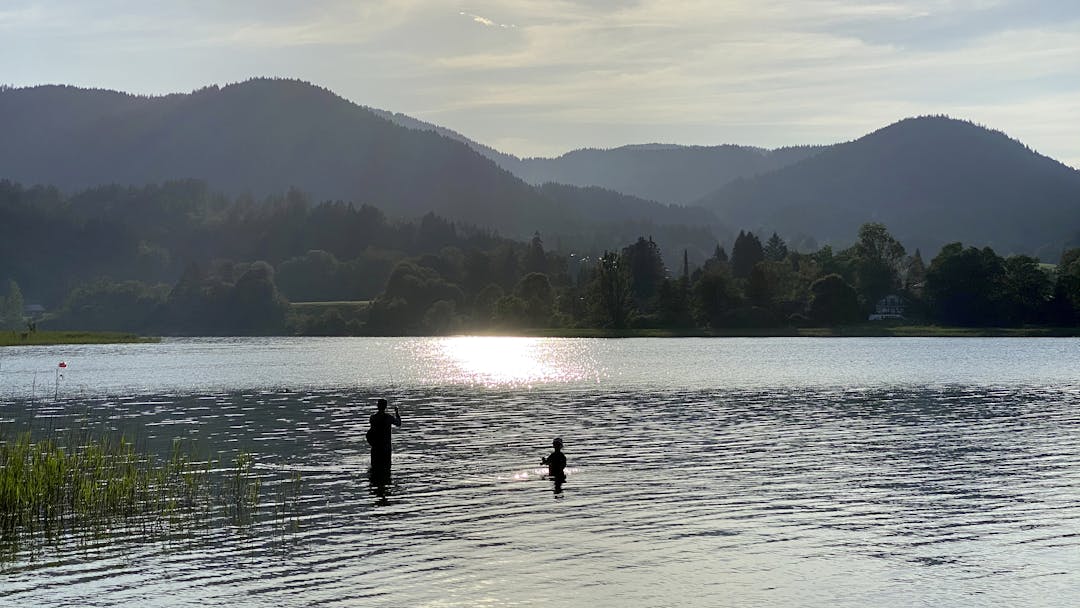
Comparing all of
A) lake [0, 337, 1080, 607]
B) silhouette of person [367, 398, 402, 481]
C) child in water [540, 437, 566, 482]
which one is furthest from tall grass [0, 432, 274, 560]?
child in water [540, 437, 566, 482]

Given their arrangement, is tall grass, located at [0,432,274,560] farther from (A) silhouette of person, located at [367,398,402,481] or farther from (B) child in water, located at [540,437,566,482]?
(B) child in water, located at [540,437,566,482]

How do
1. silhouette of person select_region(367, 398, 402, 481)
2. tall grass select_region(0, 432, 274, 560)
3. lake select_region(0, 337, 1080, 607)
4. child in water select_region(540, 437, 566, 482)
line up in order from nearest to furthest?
lake select_region(0, 337, 1080, 607) → tall grass select_region(0, 432, 274, 560) → child in water select_region(540, 437, 566, 482) → silhouette of person select_region(367, 398, 402, 481)

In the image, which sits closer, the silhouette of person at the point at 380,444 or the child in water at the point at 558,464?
the child in water at the point at 558,464

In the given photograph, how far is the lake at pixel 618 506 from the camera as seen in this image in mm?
30781

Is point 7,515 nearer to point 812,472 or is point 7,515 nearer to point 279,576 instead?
point 279,576

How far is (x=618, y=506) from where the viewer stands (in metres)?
43.6

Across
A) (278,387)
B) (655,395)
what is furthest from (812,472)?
(278,387)

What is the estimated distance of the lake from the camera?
30781mm

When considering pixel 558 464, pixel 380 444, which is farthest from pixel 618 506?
pixel 380 444

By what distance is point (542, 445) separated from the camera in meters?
65.0

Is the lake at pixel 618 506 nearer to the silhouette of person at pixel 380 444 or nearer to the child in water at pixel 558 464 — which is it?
the child in water at pixel 558 464

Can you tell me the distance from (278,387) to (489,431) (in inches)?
2068

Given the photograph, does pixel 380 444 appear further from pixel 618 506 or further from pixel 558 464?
pixel 618 506

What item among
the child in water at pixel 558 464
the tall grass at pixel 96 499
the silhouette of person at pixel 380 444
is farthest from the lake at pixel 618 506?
the tall grass at pixel 96 499
